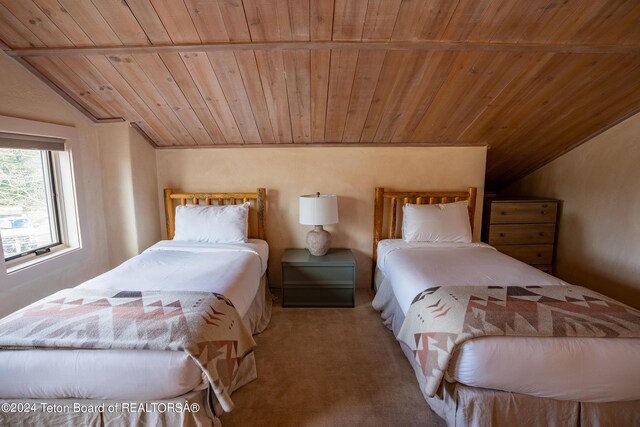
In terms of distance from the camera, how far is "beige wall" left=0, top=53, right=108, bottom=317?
206 cm

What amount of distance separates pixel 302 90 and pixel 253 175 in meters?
1.17

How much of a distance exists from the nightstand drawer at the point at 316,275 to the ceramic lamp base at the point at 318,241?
0.20m

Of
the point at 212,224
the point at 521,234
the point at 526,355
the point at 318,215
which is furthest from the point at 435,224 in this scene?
the point at 212,224

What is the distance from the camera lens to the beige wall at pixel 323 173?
3215mm

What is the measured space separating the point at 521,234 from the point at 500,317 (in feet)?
7.44

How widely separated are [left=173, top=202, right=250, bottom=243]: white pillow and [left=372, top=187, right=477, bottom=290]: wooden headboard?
132 cm

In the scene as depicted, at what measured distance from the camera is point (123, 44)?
1.96 metres

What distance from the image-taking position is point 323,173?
10.6 ft

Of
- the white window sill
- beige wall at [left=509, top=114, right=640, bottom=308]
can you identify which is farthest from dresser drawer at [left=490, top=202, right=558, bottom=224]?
the white window sill

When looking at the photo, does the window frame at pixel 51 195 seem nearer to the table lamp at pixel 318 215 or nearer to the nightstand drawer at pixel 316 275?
the nightstand drawer at pixel 316 275

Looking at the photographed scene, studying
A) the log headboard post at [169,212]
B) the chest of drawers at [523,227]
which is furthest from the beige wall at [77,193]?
the chest of drawers at [523,227]

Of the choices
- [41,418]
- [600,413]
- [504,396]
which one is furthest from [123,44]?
[600,413]

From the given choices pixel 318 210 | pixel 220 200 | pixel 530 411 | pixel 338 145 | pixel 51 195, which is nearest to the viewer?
pixel 530 411

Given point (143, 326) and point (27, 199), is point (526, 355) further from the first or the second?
point (27, 199)
